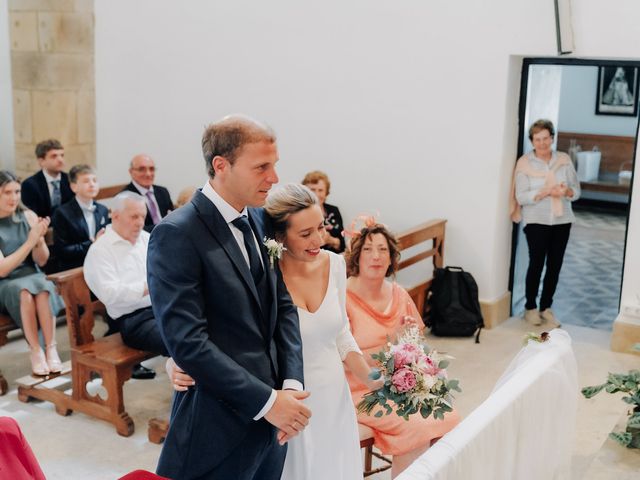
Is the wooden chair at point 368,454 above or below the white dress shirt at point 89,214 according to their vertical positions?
below

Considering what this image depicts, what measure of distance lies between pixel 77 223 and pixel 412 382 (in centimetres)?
372

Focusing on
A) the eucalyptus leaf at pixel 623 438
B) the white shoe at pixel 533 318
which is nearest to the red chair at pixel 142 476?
the eucalyptus leaf at pixel 623 438

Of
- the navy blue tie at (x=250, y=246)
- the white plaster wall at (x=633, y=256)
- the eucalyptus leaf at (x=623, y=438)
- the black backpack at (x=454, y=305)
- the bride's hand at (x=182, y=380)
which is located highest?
the navy blue tie at (x=250, y=246)

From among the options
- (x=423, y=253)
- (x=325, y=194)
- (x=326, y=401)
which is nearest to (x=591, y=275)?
(x=423, y=253)

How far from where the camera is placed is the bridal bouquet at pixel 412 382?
3.31 metres

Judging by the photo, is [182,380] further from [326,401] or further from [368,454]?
[368,454]

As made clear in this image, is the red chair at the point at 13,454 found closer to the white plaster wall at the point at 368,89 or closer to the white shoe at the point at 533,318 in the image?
the white plaster wall at the point at 368,89

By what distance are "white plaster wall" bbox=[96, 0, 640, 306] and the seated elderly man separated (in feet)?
7.86

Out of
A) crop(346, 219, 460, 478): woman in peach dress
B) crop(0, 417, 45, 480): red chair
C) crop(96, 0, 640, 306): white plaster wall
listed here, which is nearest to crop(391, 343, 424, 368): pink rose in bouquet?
crop(346, 219, 460, 478): woman in peach dress

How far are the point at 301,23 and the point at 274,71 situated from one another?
47 centimetres

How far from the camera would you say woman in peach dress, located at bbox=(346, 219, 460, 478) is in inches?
151

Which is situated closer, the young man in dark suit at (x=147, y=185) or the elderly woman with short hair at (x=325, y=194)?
the elderly woman with short hair at (x=325, y=194)

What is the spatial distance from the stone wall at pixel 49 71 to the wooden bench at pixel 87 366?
10.8ft

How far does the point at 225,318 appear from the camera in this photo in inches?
103
